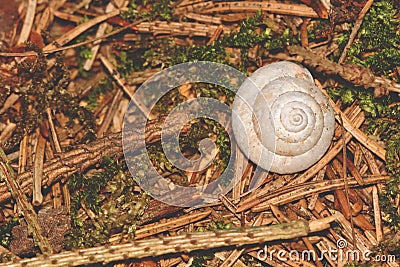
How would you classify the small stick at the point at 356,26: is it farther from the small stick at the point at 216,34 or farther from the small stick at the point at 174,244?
the small stick at the point at 174,244

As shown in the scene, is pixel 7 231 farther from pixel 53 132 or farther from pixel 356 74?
pixel 356 74

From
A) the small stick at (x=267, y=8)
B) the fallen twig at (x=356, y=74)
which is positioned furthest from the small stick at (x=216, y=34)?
the fallen twig at (x=356, y=74)

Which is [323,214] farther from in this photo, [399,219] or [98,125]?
[98,125]

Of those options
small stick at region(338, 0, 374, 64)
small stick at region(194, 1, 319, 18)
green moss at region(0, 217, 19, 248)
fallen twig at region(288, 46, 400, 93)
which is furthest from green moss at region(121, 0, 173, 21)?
green moss at region(0, 217, 19, 248)

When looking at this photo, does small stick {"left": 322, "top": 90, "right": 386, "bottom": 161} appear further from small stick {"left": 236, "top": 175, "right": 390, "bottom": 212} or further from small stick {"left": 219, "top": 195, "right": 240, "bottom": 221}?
small stick {"left": 219, "top": 195, "right": 240, "bottom": 221}

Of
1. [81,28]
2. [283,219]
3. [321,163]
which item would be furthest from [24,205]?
[321,163]

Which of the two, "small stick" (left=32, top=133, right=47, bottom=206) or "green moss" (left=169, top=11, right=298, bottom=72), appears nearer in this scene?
A: "small stick" (left=32, top=133, right=47, bottom=206)
